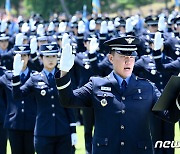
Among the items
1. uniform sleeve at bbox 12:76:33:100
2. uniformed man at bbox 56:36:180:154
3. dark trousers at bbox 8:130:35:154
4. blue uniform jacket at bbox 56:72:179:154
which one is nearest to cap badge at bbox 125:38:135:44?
uniformed man at bbox 56:36:180:154

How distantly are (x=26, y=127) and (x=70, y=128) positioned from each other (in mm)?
974

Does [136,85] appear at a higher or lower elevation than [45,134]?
higher

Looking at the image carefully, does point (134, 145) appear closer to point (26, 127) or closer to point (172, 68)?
point (26, 127)

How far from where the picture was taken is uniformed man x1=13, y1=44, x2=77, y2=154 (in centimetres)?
854

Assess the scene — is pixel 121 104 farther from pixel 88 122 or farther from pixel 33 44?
pixel 33 44

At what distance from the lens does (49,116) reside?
8.68 m

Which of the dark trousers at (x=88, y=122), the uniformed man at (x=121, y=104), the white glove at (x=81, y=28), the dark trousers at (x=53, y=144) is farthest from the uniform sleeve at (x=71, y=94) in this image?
the white glove at (x=81, y=28)

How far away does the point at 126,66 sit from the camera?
623cm

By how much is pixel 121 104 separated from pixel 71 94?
488 millimetres

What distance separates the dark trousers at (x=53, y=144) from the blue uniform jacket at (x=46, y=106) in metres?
0.06

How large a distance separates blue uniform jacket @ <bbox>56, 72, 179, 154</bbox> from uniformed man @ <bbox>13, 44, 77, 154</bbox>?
2164mm

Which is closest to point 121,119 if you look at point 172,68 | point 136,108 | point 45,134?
point 136,108

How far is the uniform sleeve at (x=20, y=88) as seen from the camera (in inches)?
333

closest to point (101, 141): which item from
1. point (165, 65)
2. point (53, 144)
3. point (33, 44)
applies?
point (53, 144)
